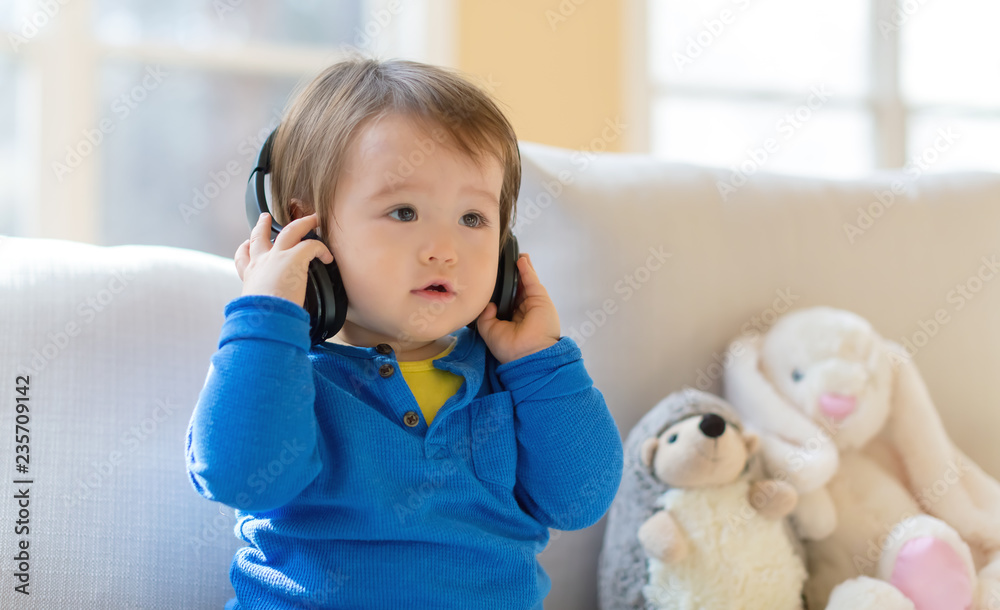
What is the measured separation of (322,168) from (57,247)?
0.40 metres

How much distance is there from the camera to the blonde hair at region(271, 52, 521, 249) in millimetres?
815

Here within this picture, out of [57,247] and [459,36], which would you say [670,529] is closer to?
[57,247]

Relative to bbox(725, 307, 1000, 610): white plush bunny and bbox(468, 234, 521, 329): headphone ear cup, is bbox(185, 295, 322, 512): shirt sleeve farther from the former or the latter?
bbox(725, 307, 1000, 610): white plush bunny

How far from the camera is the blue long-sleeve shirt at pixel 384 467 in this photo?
70cm

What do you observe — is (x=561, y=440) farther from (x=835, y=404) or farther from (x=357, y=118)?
(x=835, y=404)

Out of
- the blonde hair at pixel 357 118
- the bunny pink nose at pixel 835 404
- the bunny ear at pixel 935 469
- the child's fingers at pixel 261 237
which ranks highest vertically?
the blonde hair at pixel 357 118

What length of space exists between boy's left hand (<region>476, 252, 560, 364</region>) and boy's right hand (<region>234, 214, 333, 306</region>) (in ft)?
0.68

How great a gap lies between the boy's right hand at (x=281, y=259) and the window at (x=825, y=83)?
1.84m

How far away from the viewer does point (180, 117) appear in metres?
2.02

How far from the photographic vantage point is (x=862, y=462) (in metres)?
1.19

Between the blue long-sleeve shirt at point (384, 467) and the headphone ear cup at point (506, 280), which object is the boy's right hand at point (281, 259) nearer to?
the blue long-sleeve shirt at point (384, 467)

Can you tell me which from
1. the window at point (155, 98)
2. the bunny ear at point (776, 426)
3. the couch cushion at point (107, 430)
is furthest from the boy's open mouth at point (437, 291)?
the window at point (155, 98)

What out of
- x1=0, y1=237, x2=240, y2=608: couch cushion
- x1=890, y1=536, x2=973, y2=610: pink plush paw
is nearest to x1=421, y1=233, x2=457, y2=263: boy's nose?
x1=0, y1=237, x2=240, y2=608: couch cushion

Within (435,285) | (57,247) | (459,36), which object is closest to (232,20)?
(459,36)
